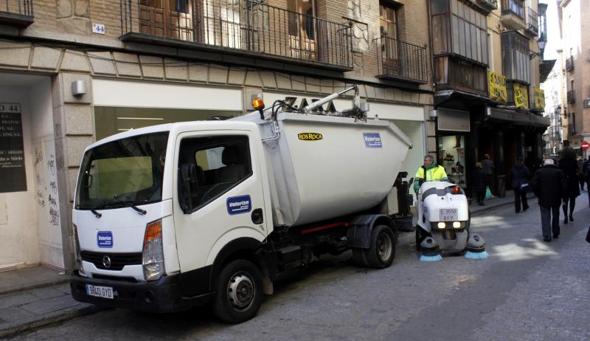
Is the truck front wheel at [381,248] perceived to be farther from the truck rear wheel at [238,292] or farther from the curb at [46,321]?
the curb at [46,321]

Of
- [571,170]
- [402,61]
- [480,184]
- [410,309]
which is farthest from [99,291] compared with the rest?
[480,184]

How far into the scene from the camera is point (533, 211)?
15.1 meters

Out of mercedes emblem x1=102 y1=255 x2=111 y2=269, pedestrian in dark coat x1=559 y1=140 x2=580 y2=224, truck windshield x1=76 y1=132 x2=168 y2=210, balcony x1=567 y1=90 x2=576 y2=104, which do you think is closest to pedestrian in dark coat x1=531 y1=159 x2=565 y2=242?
pedestrian in dark coat x1=559 y1=140 x2=580 y2=224

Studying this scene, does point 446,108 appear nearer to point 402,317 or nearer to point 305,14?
point 305,14

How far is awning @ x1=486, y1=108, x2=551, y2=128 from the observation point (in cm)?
2059

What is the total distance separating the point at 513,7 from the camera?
77.5ft

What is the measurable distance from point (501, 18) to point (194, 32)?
1711 centimetres

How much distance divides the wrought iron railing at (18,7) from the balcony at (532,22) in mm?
24140

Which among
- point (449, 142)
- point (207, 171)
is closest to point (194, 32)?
point (207, 171)

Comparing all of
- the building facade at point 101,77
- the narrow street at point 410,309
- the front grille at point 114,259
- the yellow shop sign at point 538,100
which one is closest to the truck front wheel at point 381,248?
the narrow street at point 410,309

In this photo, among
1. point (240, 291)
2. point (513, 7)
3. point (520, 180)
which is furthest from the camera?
point (513, 7)

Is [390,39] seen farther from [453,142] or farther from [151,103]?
[151,103]

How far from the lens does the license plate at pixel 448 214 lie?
8.37 metres

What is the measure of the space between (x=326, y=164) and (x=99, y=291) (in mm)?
3186
